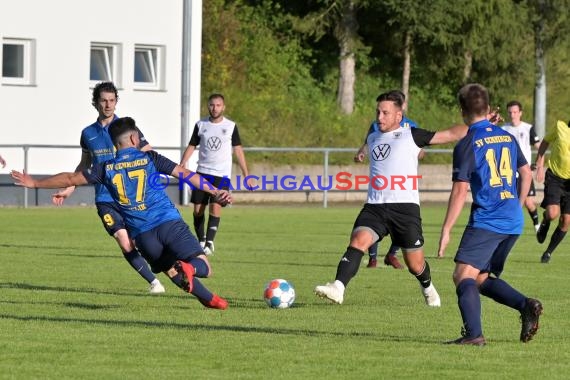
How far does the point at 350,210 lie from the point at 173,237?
18.8 meters

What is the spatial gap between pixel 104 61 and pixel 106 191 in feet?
63.8

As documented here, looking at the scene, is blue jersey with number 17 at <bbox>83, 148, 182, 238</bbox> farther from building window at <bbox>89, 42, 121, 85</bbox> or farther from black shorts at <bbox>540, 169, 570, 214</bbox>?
building window at <bbox>89, 42, 121, 85</bbox>

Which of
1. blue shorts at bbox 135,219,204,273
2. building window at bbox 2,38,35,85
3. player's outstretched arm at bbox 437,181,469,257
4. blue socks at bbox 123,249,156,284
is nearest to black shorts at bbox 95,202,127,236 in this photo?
blue socks at bbox 123,249,156,284

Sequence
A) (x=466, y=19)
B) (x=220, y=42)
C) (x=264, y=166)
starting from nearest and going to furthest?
1. (x=264, y=166)
2. (x=220, y=42)
3. (x=466, y=19)

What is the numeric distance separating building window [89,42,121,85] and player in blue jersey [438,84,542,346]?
23.2 metres

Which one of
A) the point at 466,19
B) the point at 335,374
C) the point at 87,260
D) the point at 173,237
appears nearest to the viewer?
the point at 335,374

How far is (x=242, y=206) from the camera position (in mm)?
30266

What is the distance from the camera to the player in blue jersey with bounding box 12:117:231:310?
10.7m

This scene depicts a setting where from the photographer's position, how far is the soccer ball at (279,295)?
11.5 metres

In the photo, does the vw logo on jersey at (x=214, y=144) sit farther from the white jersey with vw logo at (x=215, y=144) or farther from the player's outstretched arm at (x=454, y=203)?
the player's outstretched arm at (x=454, y=203)

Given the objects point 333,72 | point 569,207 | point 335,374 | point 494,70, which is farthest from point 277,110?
point 335,374

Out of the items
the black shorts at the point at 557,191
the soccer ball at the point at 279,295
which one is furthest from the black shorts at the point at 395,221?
the black shorts at the point at 557,191

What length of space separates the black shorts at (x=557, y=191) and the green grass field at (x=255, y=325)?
0.72m

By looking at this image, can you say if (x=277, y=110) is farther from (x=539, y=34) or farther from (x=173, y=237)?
(x=173, y=237)
